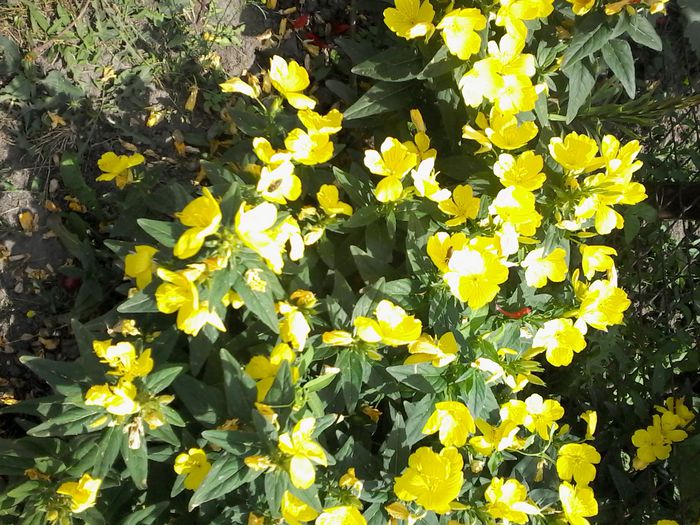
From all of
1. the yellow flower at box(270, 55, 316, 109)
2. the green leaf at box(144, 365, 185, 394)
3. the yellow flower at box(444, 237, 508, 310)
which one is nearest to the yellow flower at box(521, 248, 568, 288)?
the yellow flower at box(444, 237, 508, 310)

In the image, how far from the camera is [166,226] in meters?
1.68

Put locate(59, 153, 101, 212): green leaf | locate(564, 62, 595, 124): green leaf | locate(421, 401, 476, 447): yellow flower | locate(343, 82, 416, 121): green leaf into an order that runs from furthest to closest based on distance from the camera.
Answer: locate(59, 153, 101, 212): green leaf, locate(343, 82, 416, 121): green leaf, locate(564, 62, 595, 124): green leaf, locate(421, 401, 476, 447): yellow flower

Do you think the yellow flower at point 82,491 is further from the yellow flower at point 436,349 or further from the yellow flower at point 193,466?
the yellow flower at point 436,349

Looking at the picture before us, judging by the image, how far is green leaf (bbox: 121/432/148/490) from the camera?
1734 mm

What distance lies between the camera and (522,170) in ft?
6.70

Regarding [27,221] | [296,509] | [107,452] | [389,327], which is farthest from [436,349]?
[27,221]

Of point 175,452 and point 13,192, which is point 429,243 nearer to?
point 175,452

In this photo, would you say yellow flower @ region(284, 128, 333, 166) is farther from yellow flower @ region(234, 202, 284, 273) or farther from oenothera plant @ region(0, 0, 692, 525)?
yellow flower @ region(234, 202, 284, 273)

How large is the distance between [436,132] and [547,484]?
4.88ft

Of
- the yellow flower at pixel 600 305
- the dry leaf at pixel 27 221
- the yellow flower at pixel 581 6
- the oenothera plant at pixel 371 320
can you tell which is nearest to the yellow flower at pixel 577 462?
the oenothera plant at pixel 371 320

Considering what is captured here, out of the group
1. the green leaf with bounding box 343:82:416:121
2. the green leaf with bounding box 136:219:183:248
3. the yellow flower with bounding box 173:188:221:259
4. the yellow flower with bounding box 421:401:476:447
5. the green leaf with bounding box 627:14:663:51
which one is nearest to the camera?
the yellow flower with bounding box 173:188:221:259

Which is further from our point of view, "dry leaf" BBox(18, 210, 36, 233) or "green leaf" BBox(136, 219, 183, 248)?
"dry leaf" BBox(18, 210, 36, 233)

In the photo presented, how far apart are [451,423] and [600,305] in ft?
2.27

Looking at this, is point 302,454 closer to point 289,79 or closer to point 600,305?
point 600,305
